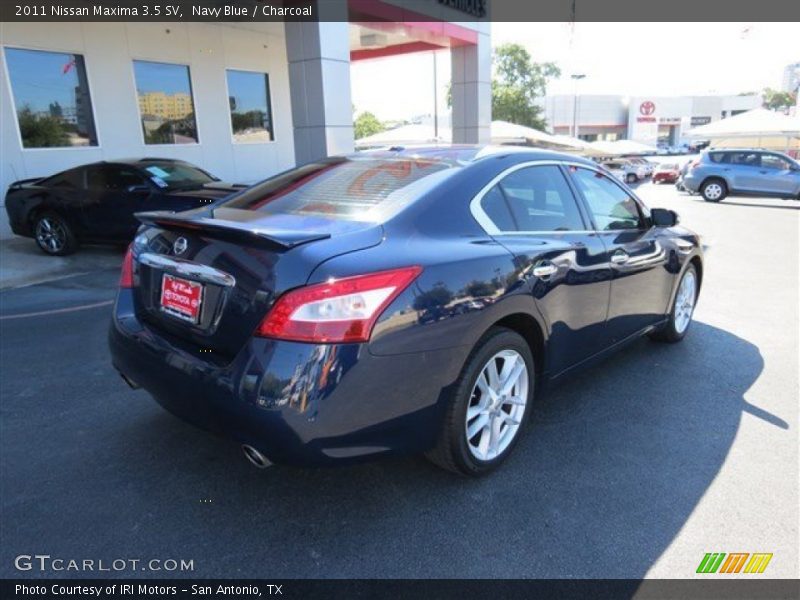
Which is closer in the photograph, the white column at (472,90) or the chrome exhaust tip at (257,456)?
the chrome exhaust tip at (257,456)

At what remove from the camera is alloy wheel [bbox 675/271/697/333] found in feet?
15.5

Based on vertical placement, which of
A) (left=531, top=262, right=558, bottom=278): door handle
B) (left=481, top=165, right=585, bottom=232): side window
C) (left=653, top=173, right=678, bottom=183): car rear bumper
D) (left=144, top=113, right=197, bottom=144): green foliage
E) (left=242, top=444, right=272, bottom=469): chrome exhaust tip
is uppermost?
(left=144, top=113, right=197, bottom=144): green foliage

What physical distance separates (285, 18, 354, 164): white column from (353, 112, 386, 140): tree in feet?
238

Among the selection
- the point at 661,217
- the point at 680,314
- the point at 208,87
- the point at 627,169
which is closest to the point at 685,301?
the point at 680,314

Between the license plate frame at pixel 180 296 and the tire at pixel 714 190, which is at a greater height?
the license plate frame at pixel 180 296

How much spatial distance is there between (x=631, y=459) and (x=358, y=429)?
5.39 ft

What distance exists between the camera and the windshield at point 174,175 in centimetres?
866

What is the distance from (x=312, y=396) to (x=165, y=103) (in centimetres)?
1241

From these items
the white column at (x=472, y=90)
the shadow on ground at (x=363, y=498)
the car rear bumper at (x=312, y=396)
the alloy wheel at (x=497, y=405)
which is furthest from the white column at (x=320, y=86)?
the car rear bumper at (x=312, y=396)

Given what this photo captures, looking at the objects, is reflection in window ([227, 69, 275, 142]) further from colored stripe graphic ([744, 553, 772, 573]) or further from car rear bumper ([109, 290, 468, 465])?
colored stripe graphic ([744, 553, 772, 573])

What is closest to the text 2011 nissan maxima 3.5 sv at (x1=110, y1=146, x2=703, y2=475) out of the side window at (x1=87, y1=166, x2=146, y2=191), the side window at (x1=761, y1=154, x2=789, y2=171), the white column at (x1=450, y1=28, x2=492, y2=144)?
the side window at (x1=87, y1=166, x2=146, y2=191)

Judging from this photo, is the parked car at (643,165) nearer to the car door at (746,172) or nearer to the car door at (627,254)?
the car door at (746,172)

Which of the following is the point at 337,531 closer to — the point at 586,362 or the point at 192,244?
the point at 192,244

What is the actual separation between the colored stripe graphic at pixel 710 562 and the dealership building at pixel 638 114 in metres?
74.7
